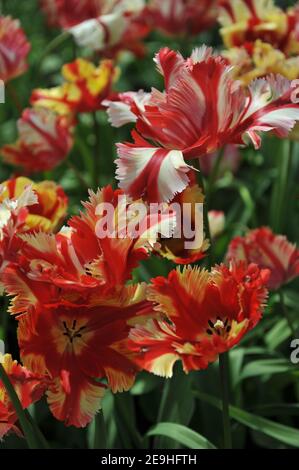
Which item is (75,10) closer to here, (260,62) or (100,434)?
(260,62)

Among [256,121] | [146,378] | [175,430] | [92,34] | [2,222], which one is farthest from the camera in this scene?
[92,34]

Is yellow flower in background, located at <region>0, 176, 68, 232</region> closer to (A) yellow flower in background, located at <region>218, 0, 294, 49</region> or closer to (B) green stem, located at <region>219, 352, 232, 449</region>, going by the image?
(B) green stem, located at <region>219, 352, 232, 449</region>

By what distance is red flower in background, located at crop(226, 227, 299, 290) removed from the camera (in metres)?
1.05

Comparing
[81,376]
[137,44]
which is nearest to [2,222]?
[81,376]

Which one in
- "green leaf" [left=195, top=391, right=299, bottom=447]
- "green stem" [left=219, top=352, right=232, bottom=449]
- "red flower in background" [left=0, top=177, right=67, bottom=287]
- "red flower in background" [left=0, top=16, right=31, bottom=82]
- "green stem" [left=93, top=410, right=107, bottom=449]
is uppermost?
"red flower in background" [left=0, top=16, right=31, bottom=82]

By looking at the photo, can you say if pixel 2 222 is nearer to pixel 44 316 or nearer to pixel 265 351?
pixel 44 316

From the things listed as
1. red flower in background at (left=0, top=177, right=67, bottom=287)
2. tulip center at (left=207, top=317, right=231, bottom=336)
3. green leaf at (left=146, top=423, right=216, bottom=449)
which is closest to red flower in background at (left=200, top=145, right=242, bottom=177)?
red flower in background at (left=0, top=177, right=67, bottom=287)

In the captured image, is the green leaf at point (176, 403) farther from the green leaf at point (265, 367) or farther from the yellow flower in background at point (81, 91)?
the yellow flower in background at point (81, 91)

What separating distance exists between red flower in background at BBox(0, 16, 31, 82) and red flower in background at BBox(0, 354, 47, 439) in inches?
28.0

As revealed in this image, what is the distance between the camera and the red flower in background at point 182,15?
5.74 feet

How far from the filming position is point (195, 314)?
764mm

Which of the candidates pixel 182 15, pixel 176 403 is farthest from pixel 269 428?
pixel 182 15

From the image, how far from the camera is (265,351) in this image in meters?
1.22
